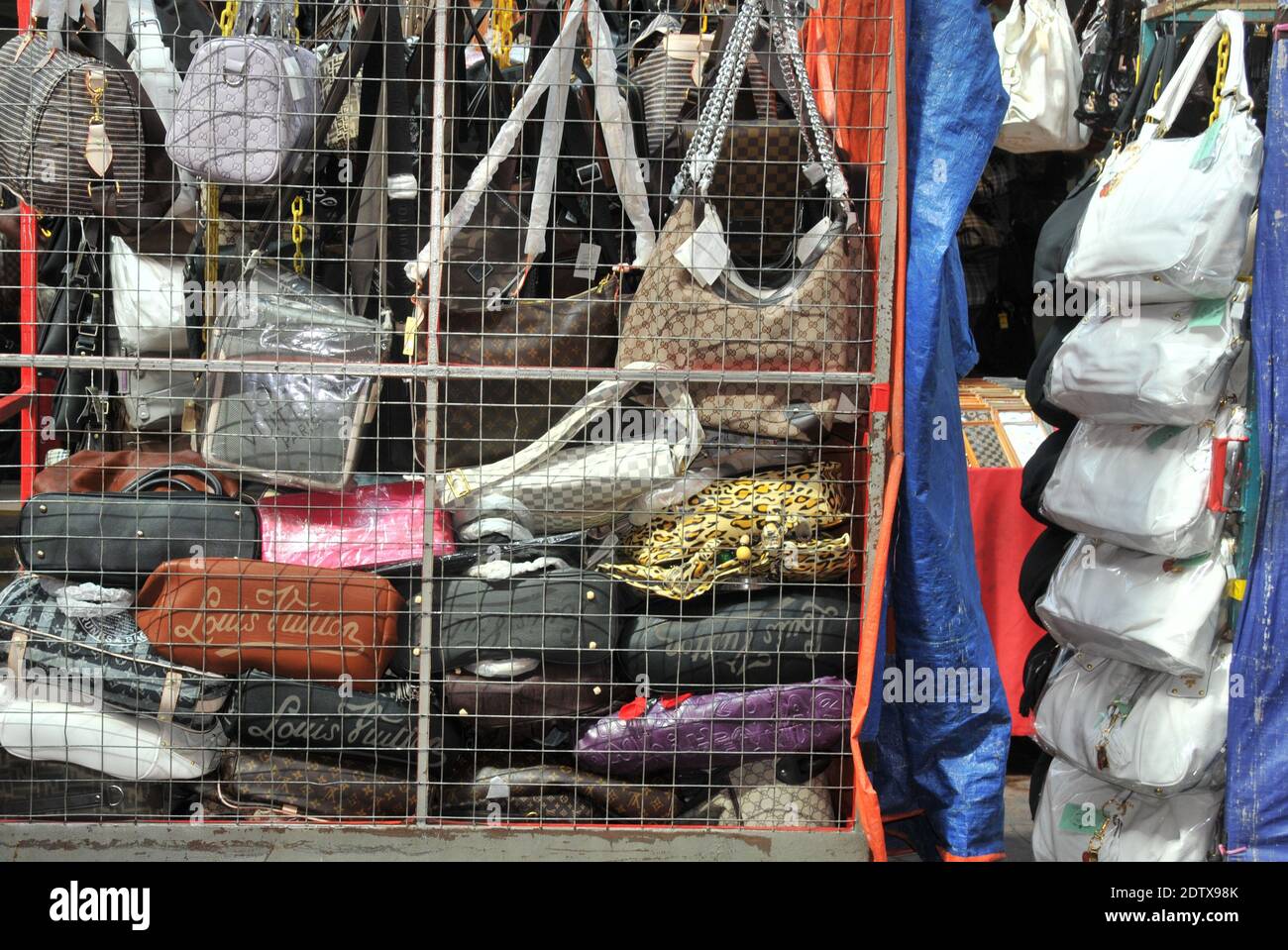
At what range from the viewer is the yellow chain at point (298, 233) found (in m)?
3.64

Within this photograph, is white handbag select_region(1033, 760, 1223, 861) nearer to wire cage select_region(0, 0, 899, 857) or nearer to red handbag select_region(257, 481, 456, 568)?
wire cage select_region(0, 0, 899, 857)

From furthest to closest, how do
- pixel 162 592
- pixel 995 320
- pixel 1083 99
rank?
pixel 995 320, pixel 1083 99, pixel 162 592

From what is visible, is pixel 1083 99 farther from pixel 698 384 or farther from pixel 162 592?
pixel 162 592

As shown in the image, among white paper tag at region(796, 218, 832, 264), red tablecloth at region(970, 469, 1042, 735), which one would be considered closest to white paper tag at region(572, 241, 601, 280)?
white paper tag at region(796, 218, 832, 264)

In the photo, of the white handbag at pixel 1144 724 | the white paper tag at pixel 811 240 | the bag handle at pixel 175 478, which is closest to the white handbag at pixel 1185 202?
the white paper tag at pixel 811 240

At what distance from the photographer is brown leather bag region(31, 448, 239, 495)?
3504 millimetres

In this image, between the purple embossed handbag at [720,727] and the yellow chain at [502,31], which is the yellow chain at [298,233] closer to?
the yellow chain at [502,31]

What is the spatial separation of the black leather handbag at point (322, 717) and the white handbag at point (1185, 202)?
2.18m

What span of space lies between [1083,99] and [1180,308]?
202 centimetres

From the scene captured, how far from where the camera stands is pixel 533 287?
3604 millimetres

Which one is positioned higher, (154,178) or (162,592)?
(154,178)

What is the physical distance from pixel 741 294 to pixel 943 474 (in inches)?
29.7
